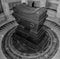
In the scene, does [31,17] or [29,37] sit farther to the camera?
[29,37]

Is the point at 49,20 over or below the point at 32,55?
over

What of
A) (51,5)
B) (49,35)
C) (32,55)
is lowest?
(32,55)

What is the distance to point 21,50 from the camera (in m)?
3.13

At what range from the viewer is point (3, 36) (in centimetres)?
375

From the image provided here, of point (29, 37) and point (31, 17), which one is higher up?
point (31, 17)

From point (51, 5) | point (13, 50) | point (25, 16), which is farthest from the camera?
point (51, 5)

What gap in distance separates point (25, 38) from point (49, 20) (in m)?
2.20

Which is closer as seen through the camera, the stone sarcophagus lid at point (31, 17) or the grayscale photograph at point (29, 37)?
the stone sarcophagus lid at point (31, 17)

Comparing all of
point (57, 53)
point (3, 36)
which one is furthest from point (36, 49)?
point (3, 36)

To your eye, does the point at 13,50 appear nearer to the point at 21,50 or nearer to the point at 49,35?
the point at 21,50

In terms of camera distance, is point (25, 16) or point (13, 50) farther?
point (13, 50)

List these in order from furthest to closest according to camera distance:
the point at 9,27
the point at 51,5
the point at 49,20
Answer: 1. the point at 51,5
2. the point at 49,20
3. the point at 9,27

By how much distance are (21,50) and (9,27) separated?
5.56ft

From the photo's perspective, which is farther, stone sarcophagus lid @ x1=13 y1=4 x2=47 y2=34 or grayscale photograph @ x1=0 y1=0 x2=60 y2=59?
grayscale photograph @ x1=0 y1=0 x2=60 y2=59
